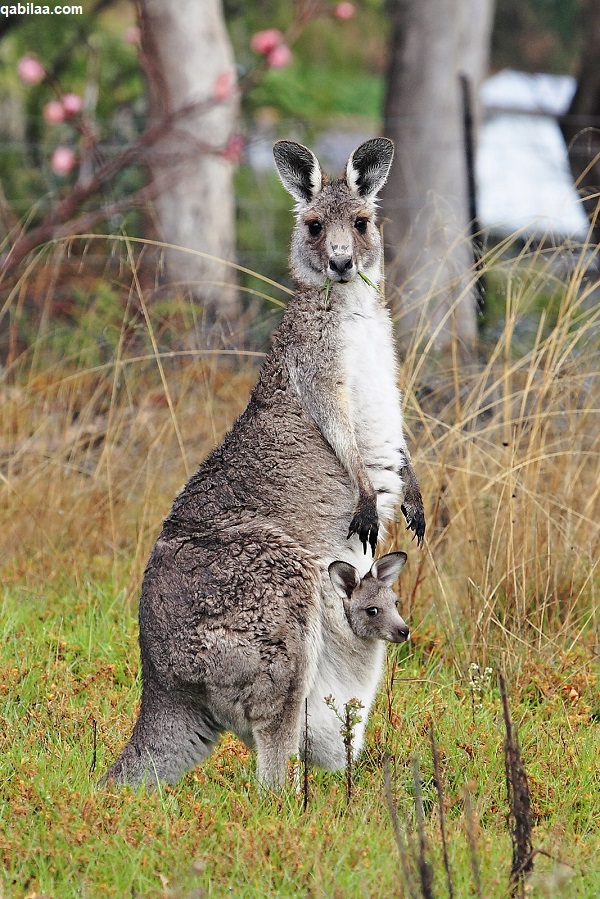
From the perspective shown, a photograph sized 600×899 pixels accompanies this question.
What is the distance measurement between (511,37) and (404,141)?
16214mm

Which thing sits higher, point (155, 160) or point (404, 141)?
point (404, 141)

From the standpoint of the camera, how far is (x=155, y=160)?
9633mm

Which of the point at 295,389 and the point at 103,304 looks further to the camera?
the point at 103,304

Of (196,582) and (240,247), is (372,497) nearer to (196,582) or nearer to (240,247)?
(196,582)

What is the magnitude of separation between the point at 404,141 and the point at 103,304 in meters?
4.77

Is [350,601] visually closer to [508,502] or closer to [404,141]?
[508,502]

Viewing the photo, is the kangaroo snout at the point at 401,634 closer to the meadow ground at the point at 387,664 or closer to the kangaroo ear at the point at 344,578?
the kangaroo ear at the point at 344,578

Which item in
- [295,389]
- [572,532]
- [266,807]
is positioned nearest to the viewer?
[266,807]

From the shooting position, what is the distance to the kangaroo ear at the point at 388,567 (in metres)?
4.08

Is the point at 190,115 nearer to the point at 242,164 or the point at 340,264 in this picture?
the point at 242,164

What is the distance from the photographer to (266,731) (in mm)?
3635

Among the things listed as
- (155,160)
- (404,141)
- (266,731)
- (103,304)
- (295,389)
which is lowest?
(266,731)

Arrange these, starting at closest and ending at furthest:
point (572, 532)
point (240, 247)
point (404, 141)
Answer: point (572, 532)
point (404, 141)
point (240, 247)

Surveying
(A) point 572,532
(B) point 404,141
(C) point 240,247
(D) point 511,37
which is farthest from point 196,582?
(D) point 511,37
